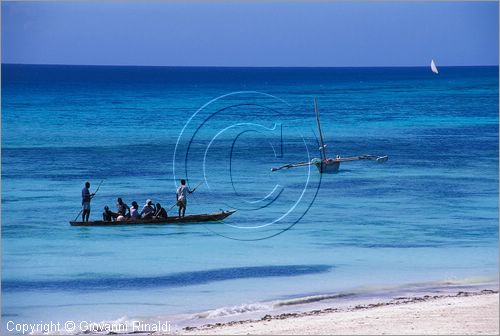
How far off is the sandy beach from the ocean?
82 cm

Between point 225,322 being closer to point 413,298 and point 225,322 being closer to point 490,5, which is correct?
point 413,298

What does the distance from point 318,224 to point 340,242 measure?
1.88 m

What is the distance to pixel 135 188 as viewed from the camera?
21562 millimetres

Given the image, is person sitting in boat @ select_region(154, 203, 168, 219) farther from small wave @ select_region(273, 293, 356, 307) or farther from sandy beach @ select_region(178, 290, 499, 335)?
sandy beach @ select_region(178, 290, 499, 335)

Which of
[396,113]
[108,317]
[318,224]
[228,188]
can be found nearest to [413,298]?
[108,317]

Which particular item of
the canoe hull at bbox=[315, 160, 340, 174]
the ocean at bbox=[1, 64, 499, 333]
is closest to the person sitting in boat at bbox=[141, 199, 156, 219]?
the ocean at bbox=[1, 64, 499, 333]

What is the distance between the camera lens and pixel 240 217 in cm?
1734

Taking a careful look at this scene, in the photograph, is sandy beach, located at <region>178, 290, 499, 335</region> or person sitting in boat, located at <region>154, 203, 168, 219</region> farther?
person sitting in boat, located at <region>154, 203, 168, 219</region>

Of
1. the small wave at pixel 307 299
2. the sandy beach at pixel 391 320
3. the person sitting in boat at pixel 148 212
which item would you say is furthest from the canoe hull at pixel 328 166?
the sandy beach at pixel 391 320

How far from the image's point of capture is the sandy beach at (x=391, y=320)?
8820 millimetres

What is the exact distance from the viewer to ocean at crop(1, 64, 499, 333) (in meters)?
11.7

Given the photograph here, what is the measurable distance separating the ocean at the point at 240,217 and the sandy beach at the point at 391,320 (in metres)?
0.82

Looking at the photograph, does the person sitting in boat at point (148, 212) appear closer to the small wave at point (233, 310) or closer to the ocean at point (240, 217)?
the ocean at point (240, 217)

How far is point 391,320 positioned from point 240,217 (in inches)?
324
